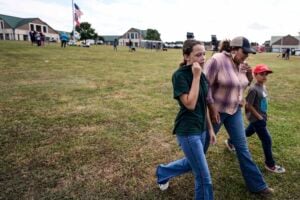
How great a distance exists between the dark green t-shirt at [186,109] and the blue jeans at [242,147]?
72 cm

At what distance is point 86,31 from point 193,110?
Result: 303 feet

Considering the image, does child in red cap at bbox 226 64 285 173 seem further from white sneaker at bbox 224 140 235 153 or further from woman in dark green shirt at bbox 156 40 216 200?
woman in dark green shirt at bbox 156 40 216 200

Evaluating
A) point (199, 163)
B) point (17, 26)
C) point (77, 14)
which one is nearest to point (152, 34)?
point (17, 26)

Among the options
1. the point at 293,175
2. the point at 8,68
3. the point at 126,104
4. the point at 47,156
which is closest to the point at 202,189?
the point at 293,175

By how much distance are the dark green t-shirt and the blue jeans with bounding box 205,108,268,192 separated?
72cm

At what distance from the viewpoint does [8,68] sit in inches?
541

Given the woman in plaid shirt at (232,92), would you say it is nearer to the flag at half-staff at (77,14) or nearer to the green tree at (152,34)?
the flag at half-staff at (77,14)

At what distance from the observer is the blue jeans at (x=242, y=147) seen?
350cm

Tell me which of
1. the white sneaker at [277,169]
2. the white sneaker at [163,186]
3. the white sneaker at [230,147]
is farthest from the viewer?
the white sneaker at [230,147]

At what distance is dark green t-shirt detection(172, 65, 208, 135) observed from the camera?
268 centimetres

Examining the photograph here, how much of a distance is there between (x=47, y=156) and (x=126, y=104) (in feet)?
12.0

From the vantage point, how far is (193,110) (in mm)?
2795

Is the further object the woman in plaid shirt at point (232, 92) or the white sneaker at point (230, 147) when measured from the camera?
the white sneaker at point (230, 147)

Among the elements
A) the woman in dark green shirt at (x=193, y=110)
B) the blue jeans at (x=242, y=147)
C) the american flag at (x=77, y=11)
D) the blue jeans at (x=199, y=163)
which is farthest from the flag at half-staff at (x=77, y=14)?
the blue jeans at (x=199, y=163)
